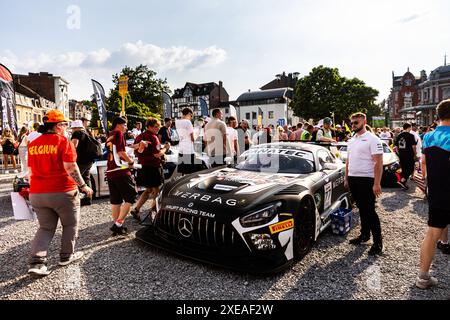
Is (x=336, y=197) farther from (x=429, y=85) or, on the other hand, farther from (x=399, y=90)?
(x=399, y=90)

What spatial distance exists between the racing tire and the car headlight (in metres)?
0.35

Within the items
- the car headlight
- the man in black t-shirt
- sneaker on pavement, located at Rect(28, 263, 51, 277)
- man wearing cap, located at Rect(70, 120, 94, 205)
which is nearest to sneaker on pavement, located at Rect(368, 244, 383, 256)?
the car headlight

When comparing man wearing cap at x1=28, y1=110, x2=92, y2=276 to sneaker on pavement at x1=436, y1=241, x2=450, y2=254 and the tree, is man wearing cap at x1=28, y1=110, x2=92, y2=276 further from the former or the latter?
the tree

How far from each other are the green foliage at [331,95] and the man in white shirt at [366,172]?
136 ft

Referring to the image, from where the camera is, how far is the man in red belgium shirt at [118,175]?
466 cm

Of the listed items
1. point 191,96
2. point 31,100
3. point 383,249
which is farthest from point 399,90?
point 383,249

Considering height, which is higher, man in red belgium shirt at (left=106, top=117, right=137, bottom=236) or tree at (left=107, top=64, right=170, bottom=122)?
tree at (left=107, top=64, right=170, bottom=122)

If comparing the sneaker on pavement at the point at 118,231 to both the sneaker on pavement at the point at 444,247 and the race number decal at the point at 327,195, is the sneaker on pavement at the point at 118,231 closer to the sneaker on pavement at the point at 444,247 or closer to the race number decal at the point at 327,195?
the race number decal at the point at 327,195

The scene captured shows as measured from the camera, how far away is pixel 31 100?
52062 millimetres

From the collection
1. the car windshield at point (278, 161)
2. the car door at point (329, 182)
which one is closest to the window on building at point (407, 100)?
the car door at point (329, 182)

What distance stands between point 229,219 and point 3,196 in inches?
296

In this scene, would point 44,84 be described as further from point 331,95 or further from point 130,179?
point 130,179

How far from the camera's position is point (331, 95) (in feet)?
144

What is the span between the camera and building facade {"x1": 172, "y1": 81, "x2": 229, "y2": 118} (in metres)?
69.7
